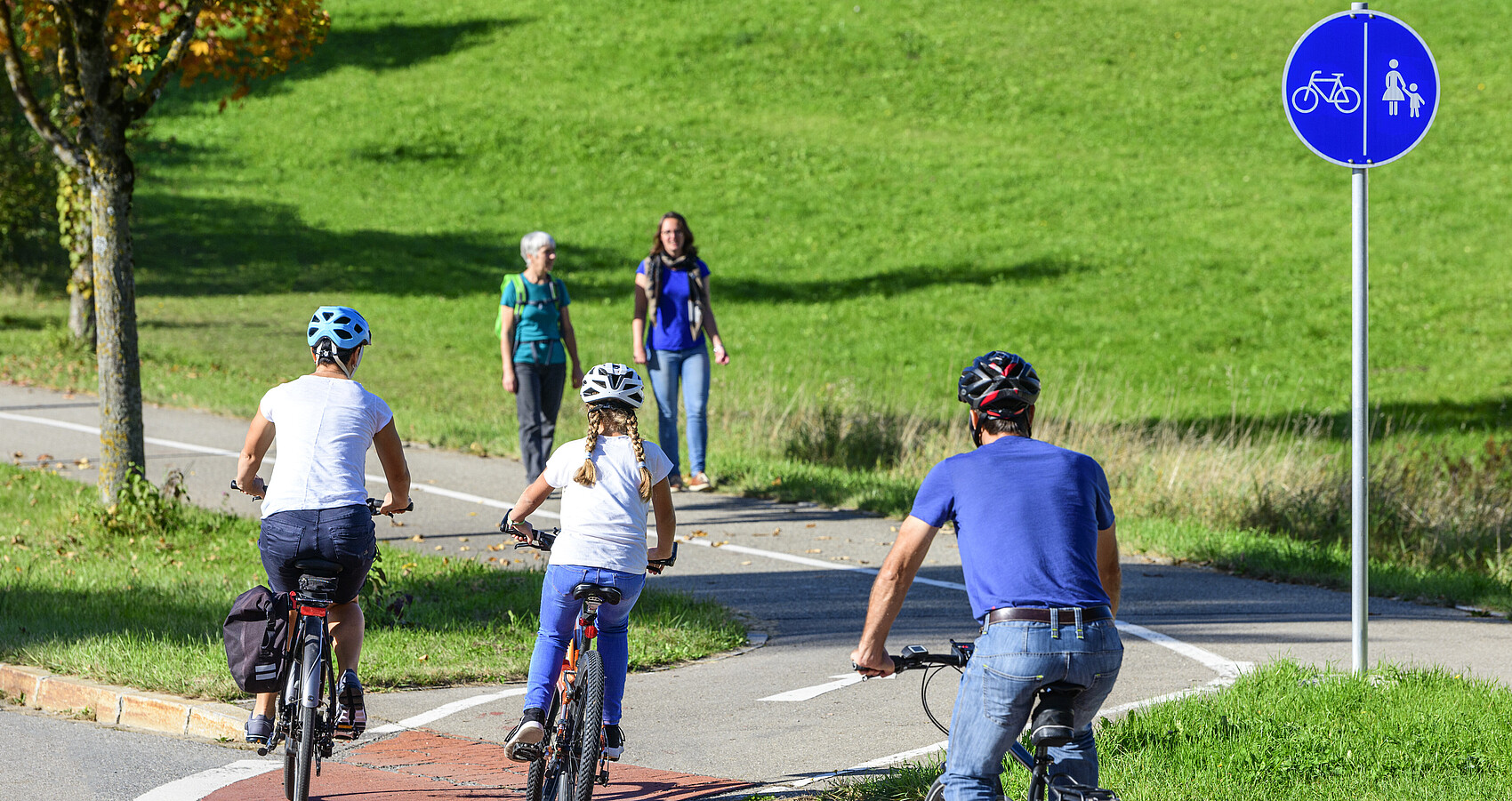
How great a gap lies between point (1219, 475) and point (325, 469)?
29.8ft

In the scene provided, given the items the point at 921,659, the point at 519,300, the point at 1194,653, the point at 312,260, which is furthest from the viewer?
the point at 312,260

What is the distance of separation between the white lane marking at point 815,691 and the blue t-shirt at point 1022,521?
3069 millimetres

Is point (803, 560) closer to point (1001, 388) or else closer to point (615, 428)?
point (615, 428)

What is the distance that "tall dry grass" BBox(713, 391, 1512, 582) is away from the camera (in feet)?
39.4

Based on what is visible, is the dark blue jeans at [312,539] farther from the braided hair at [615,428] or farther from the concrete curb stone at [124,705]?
the concrete curb stone at [124,705]

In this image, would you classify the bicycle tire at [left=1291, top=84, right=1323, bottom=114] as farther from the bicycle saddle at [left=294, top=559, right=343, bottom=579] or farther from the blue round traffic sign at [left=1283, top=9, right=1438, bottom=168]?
the bicycle saddle at [left=294, top=559, right=343, bottom=579]

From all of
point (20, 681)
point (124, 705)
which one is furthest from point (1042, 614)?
point (20, 681)

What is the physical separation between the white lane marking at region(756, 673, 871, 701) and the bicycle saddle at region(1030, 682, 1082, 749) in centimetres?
302

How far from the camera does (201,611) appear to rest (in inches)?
331

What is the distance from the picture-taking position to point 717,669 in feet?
25.0

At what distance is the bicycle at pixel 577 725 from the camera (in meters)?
4.84

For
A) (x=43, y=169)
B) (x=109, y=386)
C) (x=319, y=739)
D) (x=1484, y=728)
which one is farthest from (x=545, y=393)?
(x=43, y=169)

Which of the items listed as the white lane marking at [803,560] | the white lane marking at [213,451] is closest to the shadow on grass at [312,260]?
the white lane marking at [213,451]

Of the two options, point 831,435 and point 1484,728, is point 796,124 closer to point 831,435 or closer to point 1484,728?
point 831,435
